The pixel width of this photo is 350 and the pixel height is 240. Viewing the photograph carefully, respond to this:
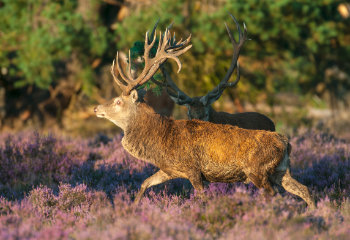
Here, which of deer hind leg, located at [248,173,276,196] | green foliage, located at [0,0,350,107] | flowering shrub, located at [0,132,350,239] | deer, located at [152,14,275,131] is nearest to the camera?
flowering shrub, located at [0,132,350,239]

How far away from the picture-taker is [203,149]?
6.08m

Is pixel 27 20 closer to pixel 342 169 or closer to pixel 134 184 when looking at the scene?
pixel 134 184

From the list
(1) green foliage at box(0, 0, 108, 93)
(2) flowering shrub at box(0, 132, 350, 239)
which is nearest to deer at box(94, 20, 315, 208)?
(2) flowering shrub at box(0, 132, 350, 239)

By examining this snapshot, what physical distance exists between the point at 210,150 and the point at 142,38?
826 centimetres

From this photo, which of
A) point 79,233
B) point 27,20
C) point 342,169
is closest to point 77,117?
point 27,20

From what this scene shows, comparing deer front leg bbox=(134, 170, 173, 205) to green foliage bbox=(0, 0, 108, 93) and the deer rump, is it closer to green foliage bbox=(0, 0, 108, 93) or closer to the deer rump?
the deer rump

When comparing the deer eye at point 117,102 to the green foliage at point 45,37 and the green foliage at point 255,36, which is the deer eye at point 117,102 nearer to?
the green foliage at point 255,36

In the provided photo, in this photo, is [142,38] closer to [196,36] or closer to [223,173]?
[196,36]

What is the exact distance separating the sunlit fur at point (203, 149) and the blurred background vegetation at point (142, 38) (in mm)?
6814

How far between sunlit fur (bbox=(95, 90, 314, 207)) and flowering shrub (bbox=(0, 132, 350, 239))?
286 millimetres

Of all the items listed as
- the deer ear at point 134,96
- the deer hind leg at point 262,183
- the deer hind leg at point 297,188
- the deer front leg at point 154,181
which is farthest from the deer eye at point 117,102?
the deer hind leg at point 297,188

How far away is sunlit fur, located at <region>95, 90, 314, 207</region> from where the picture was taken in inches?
230

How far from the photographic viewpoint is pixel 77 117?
717 inches

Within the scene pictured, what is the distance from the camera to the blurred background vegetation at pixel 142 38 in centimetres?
1389
